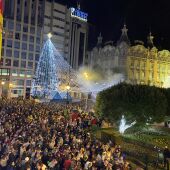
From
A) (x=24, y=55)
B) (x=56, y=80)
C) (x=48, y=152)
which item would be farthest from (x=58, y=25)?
(x=48, y=152)

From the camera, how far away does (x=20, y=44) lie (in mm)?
101312

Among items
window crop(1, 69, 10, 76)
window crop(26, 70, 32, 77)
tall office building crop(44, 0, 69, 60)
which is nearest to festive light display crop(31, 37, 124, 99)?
window crop(26, 70, 32, 77)

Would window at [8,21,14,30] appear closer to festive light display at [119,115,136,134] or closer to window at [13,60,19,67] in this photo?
window at [13,60,19,67]

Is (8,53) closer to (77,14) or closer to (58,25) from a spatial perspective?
(58,25)

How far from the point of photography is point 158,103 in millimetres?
38000

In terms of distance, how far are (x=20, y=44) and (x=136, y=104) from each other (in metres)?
70.3

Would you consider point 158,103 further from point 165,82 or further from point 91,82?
point 165,82

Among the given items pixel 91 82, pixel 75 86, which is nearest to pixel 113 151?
pixel 75 86

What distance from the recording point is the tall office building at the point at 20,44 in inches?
3853

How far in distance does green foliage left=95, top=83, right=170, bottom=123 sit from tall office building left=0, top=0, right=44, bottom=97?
202 feet

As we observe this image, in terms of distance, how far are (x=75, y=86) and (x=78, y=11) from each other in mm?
37859

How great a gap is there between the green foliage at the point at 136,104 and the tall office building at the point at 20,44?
202 ft

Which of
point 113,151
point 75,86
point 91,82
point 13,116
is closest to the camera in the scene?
point 113,151

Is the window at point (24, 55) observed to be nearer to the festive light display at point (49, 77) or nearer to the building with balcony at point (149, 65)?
the festive light display at point (49, 77)
